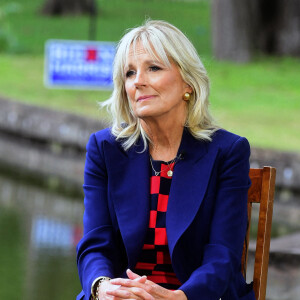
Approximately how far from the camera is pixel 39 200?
9328mm

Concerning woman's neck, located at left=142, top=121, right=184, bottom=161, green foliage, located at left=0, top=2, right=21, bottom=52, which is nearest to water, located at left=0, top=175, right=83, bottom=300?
woman's neck, located at left=142, top=121, right=184, bottom=161

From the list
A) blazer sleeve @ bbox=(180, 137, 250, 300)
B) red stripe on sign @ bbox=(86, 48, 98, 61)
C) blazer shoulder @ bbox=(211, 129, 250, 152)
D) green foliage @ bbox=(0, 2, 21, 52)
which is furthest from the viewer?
green foliage @ bbox=(0, 2, 21, 52)

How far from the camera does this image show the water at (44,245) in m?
5.86

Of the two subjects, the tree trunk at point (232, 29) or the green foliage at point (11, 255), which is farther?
the tree trunk at point (232, 29)

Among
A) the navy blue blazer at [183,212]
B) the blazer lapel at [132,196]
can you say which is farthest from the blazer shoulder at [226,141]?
the blazer lapel at [132,196]

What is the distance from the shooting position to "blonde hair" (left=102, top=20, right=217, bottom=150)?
309cm

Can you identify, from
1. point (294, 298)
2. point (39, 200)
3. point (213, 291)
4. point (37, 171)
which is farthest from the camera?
point (37, 171)

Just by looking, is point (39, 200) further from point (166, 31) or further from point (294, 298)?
point (166, 31)

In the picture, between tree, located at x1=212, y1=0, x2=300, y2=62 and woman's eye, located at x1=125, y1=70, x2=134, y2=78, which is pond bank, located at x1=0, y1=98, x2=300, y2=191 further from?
woman's eye, located at x1=125, y1=70, x2=134, y2=78

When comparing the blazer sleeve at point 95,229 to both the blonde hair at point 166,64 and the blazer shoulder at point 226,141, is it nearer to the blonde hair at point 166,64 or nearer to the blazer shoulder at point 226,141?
the blonde hair at point 166,64

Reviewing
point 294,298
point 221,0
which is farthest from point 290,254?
point 221,0

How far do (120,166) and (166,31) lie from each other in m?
0.43

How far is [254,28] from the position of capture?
61.2 feet

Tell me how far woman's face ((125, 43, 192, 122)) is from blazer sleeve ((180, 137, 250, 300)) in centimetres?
24
